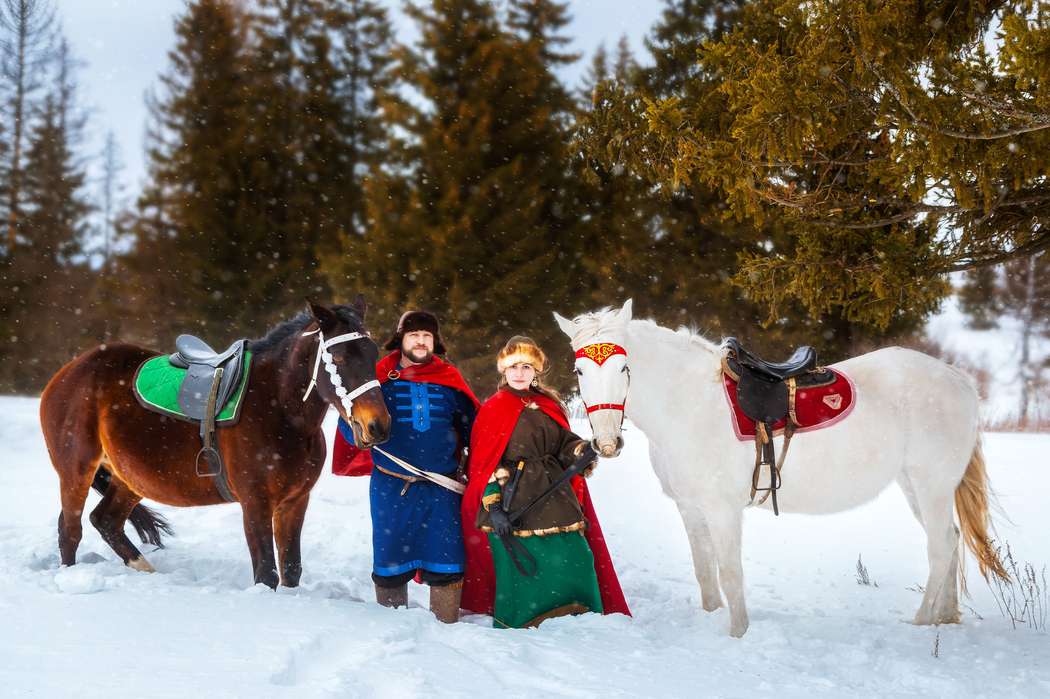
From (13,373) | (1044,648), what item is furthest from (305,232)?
(1044,648)

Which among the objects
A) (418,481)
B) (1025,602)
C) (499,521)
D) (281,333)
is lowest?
(1025,602)

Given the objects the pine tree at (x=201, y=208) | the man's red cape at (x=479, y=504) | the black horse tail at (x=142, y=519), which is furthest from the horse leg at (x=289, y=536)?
the pine tree at (x=201, y=208)

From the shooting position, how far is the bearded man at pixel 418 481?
13.2ft

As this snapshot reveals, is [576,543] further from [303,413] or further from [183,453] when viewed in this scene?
[183,453]

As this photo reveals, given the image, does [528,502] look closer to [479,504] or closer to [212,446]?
[479,504]

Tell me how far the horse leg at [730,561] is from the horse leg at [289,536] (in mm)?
2398

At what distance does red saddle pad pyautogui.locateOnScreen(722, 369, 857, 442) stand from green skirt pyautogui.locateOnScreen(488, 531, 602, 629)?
116 centimetres

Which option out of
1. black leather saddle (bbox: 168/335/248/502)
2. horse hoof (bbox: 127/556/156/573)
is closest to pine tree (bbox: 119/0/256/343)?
horse hoof (bbox: 127/556/156/573)

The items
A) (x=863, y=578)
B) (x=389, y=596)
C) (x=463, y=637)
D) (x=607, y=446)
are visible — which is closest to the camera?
(x=463, y=637)

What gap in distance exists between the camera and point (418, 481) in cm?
410

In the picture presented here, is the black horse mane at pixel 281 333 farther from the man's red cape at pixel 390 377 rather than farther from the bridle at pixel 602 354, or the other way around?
the bridle at pixel 602 354

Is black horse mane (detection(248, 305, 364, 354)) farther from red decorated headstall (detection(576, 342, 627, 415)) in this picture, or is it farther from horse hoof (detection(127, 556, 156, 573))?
horse hoof (detection(127, 556, 156, 573))

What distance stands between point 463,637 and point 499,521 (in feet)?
2.68

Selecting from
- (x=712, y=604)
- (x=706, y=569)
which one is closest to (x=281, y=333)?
(x=706, y=569)
